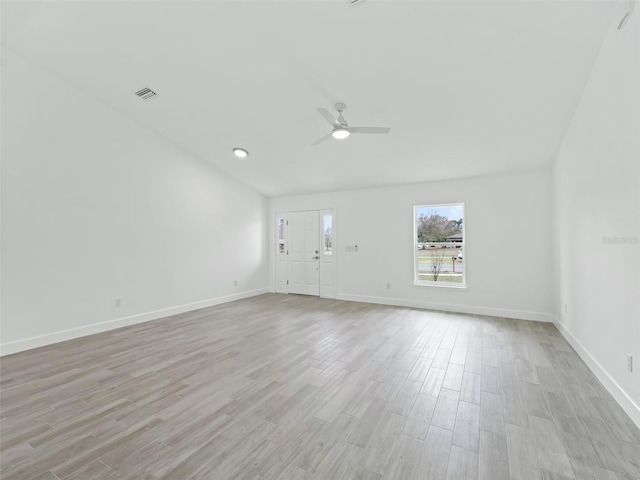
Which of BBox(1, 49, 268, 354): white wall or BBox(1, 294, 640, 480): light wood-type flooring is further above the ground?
BBox(1, 49, 268, 354): white wall

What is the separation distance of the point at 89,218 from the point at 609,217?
6.06 m

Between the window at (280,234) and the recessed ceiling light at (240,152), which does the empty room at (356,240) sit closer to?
the recessed ceiling light at (240,152)

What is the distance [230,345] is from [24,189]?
3.22 meters

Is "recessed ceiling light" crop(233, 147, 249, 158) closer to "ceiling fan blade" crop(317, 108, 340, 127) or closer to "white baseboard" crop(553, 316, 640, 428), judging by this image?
"ceiling fan blade" crop(317, 108, 340, 127)

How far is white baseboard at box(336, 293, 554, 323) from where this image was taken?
478 centimetres

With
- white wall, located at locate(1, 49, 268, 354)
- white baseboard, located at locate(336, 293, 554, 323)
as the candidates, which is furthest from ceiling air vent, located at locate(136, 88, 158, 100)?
white baseboard, located at locate(336, 293, 554, 323)

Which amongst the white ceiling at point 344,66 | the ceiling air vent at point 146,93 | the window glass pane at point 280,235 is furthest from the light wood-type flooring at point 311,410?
the window glass pane at point 280,235

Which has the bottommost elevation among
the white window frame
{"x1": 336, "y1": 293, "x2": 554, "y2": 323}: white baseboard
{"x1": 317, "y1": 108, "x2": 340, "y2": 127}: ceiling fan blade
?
{"x1": 336, "y1": 293, "x2": 554, "y2": 323}: white baseboard

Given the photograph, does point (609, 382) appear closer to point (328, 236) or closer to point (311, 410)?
point (311, 410)

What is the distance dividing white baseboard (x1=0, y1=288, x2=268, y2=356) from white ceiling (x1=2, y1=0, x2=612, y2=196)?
3169 millimetres

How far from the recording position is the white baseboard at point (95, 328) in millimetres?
A: 3467

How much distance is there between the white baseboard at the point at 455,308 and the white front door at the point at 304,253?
857 millimetres

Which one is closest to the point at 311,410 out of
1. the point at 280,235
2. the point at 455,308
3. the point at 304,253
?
the point at 455,308

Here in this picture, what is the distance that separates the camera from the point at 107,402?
93.0 inches
